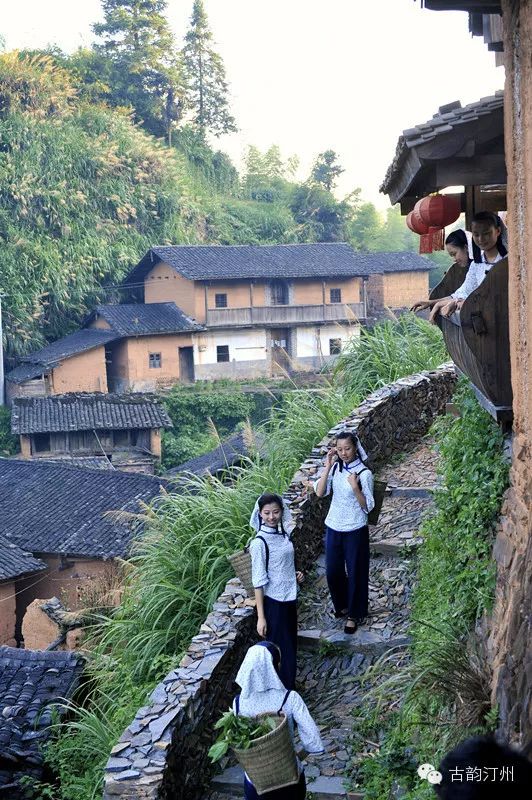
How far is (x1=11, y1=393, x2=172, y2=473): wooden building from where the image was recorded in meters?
29.9

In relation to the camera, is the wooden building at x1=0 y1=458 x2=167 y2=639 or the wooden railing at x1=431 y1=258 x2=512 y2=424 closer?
the wooden railing at x1=431 y1=258 x2=512 y2=424

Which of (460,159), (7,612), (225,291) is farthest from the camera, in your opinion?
(225,291)

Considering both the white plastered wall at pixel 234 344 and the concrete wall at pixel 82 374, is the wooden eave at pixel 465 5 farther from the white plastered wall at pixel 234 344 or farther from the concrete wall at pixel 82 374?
the white plastered wall at pixel 234 344

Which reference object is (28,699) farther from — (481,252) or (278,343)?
(278,343)

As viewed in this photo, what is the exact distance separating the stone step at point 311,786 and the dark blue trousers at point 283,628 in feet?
2.31

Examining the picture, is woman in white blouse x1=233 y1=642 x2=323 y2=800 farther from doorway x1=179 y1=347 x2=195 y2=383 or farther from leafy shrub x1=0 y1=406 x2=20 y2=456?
doorway x1=179 y1=347 x2=195 y2=383

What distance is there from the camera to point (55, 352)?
3509 cm

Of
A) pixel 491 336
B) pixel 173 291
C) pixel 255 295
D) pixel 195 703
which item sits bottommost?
pixel 195 703

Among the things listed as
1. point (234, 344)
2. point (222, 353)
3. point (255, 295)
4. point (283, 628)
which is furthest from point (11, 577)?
point (255, 295)

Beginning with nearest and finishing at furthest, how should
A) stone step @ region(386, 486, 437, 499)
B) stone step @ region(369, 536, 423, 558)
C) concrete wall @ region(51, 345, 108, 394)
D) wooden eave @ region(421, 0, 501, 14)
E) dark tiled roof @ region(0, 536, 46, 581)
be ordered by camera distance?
wooden eave @ region(421, 0, 501, 14) < stone step @ region(369, 536, 423, 558) < stone step @ region(386, 486, 437, 499) < dark tiled roof @ region(0, 536, 46, 581) < concrete wall @ region(51, 345, 108, 394)

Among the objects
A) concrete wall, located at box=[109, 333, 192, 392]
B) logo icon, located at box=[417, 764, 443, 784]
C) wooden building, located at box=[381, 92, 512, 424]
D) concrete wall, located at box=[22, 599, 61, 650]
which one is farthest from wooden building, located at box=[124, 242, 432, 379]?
logo icon, located at box=[417, 764, 443, 784]

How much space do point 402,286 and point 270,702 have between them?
38495 mm

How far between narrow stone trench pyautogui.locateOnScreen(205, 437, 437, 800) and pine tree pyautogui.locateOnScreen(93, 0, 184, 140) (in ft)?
134

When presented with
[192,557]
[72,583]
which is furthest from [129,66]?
[192,557]
